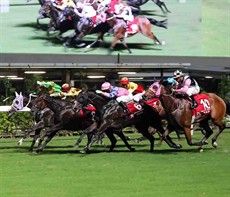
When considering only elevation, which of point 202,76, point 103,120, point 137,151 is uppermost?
point 103,120

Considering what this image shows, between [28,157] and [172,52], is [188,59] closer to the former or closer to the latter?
[172,52]

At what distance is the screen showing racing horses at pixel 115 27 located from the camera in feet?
85.9

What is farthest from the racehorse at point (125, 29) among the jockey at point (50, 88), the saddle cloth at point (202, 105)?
the saddle cloth at point (202, 105)

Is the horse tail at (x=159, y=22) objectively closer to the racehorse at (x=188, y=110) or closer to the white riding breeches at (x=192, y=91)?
the racehorse at (x=188, y=110)

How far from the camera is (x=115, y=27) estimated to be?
89.5 feet

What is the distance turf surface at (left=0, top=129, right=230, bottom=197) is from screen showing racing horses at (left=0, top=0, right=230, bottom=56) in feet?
37.7

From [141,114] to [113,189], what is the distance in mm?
5617

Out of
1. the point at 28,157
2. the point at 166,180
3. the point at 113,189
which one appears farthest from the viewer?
the point at 28,157

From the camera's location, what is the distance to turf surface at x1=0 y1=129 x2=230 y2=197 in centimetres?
919

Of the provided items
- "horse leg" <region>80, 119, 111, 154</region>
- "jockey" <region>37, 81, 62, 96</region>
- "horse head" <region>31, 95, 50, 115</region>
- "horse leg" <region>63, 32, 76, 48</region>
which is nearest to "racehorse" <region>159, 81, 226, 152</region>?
"horse leg" <region>80, 119, 111, 154</region>

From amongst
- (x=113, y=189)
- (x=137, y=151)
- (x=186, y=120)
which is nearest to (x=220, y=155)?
(x=186, y=120)

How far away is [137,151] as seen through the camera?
14828mm

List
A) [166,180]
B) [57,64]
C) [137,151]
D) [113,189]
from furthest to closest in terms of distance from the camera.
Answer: [57,64] < [137,151] < [166,180] < [113,189]

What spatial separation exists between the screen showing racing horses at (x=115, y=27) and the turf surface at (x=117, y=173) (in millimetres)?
11486
